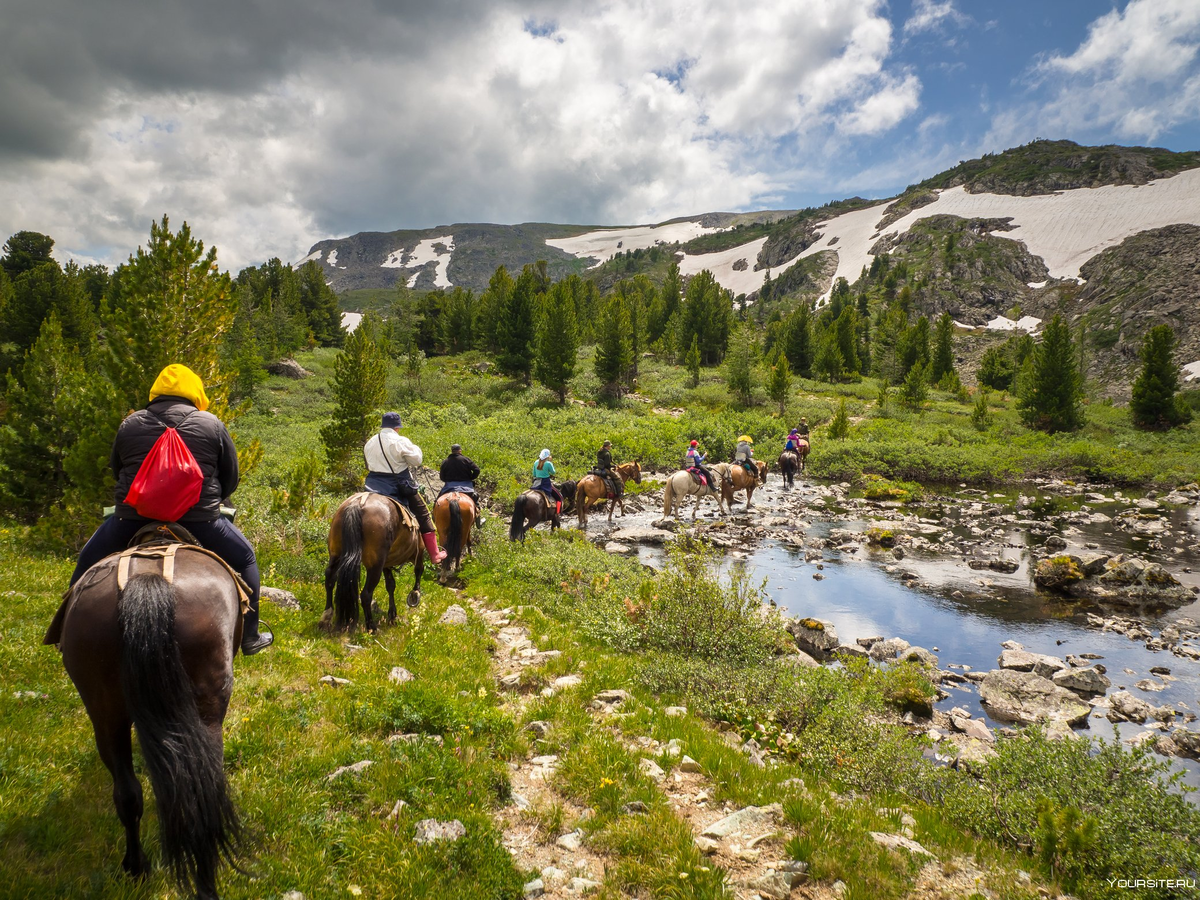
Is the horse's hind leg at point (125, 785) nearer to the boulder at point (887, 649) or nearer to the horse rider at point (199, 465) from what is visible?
the horse rider at point (199, 465)

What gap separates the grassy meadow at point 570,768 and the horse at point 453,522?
1640 mm

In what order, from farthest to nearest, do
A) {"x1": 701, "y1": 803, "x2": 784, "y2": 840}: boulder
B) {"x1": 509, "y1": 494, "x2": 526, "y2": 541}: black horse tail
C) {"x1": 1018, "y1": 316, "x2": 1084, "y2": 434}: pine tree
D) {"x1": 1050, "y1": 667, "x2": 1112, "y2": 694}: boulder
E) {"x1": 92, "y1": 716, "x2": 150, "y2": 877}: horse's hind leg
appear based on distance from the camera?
{"x1": 1018, "y1": 316, "x2": 1084, "y2": 434}: pine tree, {"x1": 509, "y1": 494, "x2": 526, "y2": 541}: black horse tail, {"x1": 1050, "y1": 667, "x2": 1112, "y2": 694}: boulder, {"x1": 701, "y1": 803, "x2": 784, "y2": 840}: boulder, {"x1": 92, "y1": 716, "x2": 150, "y2": 877}: horse's hind leg

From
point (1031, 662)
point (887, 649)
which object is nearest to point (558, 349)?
point (887, 649)

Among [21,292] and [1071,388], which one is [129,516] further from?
[1071,388]

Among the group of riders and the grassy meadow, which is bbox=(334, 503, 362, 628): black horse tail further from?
the group of riders

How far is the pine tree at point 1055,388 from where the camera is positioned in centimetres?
4331

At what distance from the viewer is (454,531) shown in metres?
12.0

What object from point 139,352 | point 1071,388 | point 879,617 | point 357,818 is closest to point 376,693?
point 357,818

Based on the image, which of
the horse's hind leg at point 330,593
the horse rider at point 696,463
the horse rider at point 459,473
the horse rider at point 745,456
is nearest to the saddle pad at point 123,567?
the horse's hind leg at point 330,593

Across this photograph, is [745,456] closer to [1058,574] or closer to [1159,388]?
[1058,574]

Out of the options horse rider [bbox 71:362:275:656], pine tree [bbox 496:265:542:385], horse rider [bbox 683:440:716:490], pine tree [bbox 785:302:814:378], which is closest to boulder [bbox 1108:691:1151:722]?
horse rider [bbox 71:362:275:656]

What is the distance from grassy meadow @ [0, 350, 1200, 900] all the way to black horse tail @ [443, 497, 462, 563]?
162 cm

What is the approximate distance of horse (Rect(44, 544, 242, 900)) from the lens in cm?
312

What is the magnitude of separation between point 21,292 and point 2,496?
42.0 m
